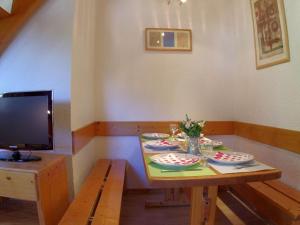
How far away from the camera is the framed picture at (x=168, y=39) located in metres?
2.89

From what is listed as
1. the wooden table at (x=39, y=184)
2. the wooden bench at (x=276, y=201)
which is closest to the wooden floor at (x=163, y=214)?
the wooden bench at (x=276, y=201)

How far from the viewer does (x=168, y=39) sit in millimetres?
2924

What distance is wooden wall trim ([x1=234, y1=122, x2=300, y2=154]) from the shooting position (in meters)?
1.94

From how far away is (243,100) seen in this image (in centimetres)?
279

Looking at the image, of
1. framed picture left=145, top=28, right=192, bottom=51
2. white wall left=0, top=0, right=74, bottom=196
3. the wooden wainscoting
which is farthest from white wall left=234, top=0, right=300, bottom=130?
the wooden wainscoting

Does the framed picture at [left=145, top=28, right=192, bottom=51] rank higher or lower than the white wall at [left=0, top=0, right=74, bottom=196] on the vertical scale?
higher

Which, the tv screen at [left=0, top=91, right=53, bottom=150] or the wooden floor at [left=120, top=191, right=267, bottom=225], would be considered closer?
the tv screen at [left=0, top=91, right=53, bottom=150]

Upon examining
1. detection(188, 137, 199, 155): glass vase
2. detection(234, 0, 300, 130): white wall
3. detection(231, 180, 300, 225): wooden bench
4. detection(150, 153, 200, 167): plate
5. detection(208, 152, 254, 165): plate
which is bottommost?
detection(231, 180, 300, 225): wooden bench

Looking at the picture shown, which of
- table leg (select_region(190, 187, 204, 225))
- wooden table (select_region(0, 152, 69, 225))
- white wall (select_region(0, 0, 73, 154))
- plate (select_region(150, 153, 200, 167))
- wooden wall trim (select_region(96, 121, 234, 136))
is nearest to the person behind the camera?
plate (select_region(150, 153, 200, 167))

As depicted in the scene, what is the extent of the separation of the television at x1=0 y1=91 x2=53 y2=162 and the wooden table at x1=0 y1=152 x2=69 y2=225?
0.44 ft

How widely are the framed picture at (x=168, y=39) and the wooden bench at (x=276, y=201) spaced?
1.82m

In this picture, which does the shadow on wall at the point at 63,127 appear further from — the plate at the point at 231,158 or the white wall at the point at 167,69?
the plate at the point at 231,158

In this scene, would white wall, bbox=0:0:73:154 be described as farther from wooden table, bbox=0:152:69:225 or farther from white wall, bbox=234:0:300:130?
white wall, bbox=234:0:300:130

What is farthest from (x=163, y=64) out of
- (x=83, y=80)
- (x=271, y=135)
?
Result: (x=271, y=135)
